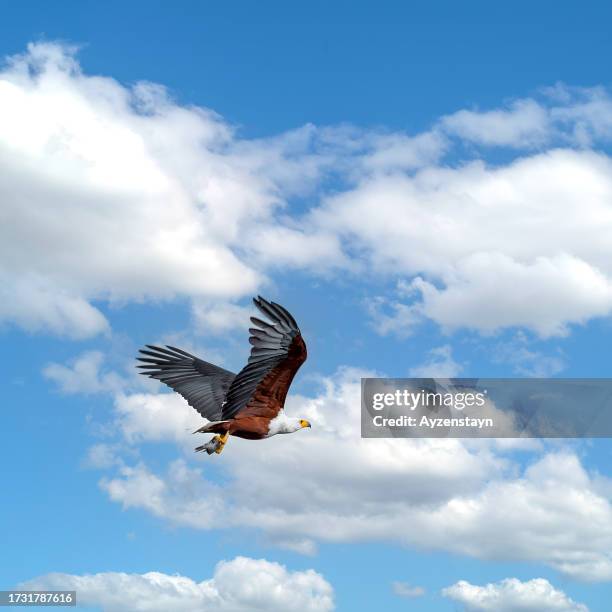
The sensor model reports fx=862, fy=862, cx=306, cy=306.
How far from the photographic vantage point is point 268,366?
64.7ft

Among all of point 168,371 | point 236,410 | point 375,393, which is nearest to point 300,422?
point 236,410

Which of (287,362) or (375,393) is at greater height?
(375,393)

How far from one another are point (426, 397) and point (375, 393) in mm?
1761

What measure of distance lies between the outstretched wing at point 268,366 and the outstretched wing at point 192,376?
430 cm

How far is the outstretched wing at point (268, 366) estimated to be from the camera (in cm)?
1922

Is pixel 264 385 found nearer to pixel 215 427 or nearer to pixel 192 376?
pixel 215 427

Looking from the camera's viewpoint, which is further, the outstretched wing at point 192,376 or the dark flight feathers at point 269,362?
the outstretched wing at point 192,376

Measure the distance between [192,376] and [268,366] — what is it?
24.5 ft

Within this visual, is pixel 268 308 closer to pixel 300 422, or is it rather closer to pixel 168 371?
pixel 300 422

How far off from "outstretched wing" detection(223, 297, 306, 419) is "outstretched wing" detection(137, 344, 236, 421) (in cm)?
430

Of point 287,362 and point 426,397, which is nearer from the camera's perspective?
point 287,362

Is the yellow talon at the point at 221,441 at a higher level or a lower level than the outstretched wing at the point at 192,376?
lower

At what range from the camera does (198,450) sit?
64.1 feet

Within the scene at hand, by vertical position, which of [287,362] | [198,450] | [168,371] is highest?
[168,371]
